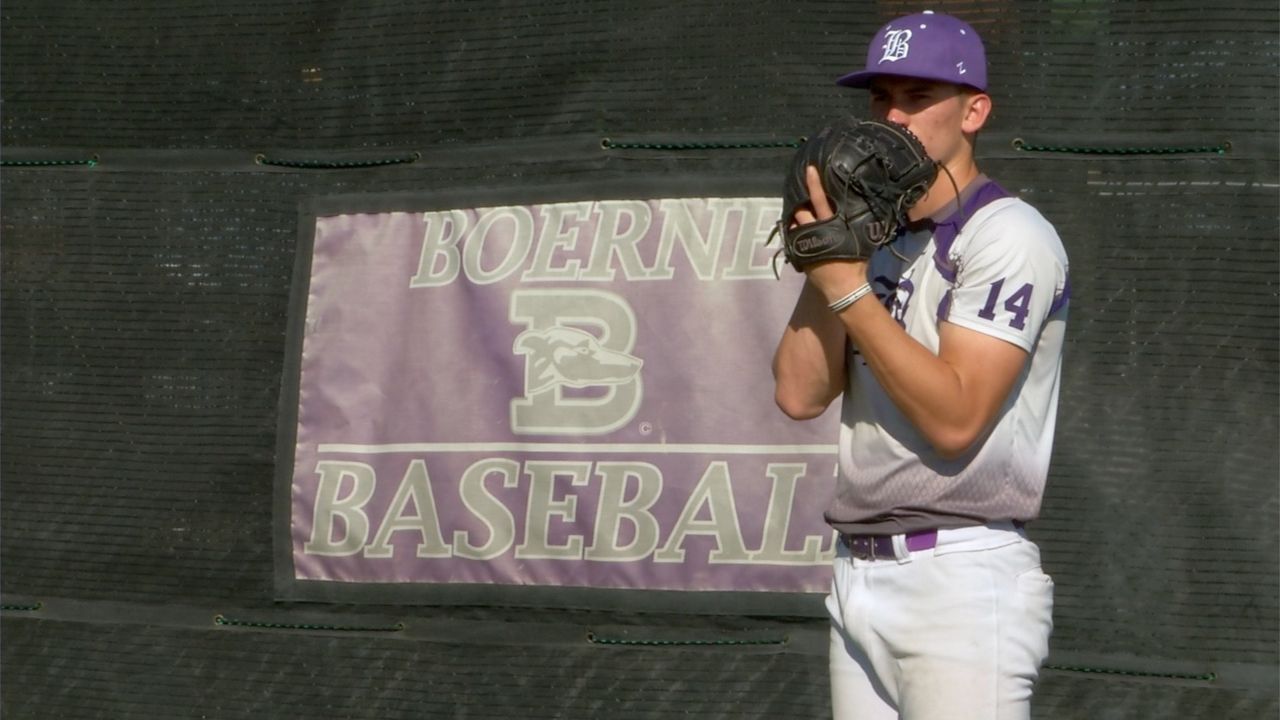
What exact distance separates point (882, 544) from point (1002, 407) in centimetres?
Result: 31

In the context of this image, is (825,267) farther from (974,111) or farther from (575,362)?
(575,362)

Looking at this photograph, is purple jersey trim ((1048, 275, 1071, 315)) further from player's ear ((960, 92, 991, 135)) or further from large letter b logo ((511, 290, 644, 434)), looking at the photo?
large letter b logo ((511, 290, 644, 434))

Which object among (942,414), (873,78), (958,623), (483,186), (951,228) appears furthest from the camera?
(483,186)

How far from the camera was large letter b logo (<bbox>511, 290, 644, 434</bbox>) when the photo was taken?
13.7 ft

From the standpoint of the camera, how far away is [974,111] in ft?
9.52

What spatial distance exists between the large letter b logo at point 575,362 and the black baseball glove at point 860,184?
57.6 inches

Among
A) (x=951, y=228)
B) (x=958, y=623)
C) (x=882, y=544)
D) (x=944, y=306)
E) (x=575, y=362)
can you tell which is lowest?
(x=958, y=623)

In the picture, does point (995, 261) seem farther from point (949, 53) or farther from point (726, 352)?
point (726, 352)

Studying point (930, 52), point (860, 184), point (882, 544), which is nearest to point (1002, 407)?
point (882, 544)

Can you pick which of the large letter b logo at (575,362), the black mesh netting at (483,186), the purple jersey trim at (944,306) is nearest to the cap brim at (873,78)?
the purple jersey trim at (944,306)

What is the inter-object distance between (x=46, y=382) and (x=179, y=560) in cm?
65

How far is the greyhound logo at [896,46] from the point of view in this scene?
2814 mm

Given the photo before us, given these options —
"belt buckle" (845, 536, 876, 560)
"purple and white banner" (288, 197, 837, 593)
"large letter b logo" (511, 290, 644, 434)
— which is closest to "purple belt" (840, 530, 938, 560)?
"belt buckle" (845, 536, 876, 560)

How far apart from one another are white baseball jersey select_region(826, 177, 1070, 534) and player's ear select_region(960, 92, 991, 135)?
0.10 m
